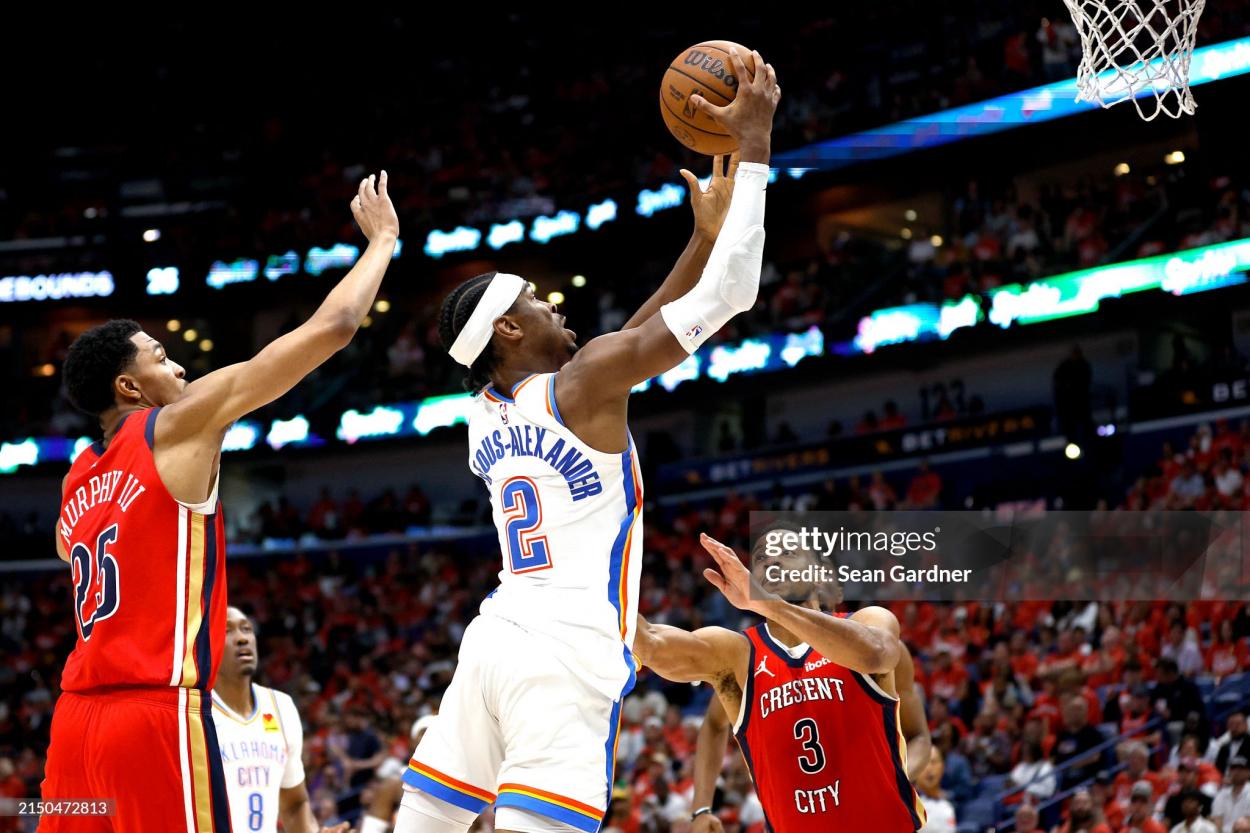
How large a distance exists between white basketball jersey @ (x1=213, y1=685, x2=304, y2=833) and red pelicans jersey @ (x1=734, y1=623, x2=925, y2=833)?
215 centimetres

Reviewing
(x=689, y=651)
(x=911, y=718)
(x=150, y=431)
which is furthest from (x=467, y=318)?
(x=911, y=718)

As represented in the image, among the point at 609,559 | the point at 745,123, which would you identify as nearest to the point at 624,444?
the point at 609,559

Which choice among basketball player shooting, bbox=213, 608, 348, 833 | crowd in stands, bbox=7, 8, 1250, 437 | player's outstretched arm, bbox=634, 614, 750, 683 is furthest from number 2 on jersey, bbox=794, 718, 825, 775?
crowd in stands, bbox=7, 8, 1250, 437

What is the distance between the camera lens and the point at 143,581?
364cm

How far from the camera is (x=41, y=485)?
26922mm

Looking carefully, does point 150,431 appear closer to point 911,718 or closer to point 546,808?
point 546,808

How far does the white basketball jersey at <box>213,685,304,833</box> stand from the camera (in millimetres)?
5980

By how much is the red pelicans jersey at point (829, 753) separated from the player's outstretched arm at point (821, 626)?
0.28 meters

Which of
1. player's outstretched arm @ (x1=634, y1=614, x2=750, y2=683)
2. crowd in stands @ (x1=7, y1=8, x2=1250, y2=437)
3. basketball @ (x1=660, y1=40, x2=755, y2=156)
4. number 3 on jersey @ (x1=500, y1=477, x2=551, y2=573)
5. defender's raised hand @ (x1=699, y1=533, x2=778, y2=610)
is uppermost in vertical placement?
crowd in stands @ (x1=7, y1=8, x2=1250, y2=437)

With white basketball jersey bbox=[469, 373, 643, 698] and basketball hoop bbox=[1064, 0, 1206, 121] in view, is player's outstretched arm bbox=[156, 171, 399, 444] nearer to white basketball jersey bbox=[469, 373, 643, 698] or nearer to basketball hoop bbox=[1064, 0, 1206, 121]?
white basketball jersey bbox=[469, 373, 643, 698]

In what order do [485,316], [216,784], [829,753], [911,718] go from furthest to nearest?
[911,718] → [829,753] → [485,316] → [216,784]

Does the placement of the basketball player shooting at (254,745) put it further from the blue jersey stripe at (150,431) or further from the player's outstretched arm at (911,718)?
the player's outstretched arm at (911,718)

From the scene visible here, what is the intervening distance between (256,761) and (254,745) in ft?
0.22

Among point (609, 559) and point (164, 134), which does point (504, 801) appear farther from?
point (164, 134)
